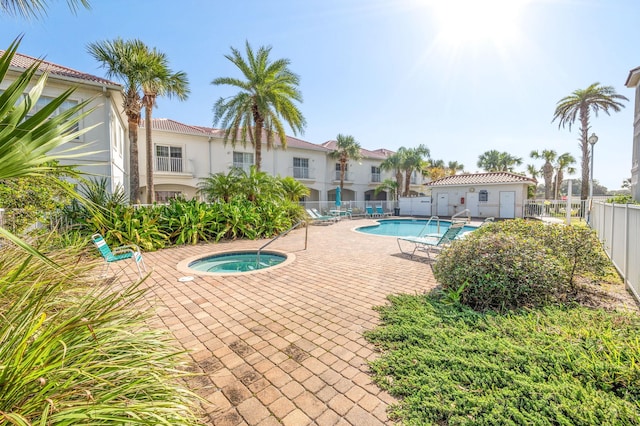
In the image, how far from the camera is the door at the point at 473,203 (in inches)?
870

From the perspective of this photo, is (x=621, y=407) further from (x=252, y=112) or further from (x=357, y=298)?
(x=252, y=112)

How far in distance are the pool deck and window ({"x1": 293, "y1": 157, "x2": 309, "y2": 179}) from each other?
61.6 feet

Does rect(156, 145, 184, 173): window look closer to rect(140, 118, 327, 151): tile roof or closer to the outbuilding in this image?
rect(140, 118, 327, 151): tile roof

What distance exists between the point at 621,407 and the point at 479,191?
75.7 ft

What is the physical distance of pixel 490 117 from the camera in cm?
1382

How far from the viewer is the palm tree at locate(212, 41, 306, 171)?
14475 mm

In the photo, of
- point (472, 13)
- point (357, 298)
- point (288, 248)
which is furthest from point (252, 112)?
point (357, 298)

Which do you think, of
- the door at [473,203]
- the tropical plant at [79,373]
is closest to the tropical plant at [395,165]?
the door at [473,203]

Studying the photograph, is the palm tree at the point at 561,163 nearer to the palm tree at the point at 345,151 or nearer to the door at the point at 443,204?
the door at the point at 443,204

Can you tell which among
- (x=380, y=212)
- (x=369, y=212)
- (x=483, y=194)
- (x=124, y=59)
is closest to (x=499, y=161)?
(x=483, y=194)

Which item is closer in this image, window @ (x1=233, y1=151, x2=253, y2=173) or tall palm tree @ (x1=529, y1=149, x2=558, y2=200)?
window @ (x1=233, y1=151, x2=253, y2=173)

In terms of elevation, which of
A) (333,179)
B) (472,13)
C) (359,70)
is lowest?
(333,179)

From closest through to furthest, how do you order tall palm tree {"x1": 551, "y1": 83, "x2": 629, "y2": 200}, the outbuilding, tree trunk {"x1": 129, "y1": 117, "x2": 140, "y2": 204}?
tree trunk {"x1": 129, "y1": 117, "x2": 140, "y2": 204}, the outbuilding, tall palm tree {"x1": 551, "y1": 83, "x2": 629, "y2": 200}

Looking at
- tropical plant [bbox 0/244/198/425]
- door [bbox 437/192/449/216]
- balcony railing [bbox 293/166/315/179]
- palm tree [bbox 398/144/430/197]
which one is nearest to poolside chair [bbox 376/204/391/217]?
door [bbox 437/192/449/216]
